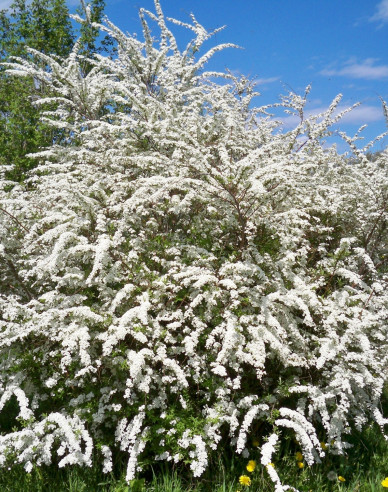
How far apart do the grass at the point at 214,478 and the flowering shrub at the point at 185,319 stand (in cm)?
14

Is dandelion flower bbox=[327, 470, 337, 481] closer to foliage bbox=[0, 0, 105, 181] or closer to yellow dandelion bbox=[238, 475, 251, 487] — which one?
yellow dandelion bbox=[238, 475, 251, 487]

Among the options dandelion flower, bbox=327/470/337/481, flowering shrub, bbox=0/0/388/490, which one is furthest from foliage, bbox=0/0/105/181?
dandelion flower, bbox=327/470/337/481

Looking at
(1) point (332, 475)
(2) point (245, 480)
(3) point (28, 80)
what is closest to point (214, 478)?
(2) point (245, 480)

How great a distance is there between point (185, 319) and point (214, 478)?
49.6 inches

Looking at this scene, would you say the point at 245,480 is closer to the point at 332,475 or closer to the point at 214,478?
the point at 214,478

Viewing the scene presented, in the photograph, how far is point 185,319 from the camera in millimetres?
3850

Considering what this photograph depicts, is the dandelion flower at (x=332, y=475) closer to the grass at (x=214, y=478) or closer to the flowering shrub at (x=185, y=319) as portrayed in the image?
the grass at (x=214, y=478)

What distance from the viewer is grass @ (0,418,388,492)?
10.9 feet

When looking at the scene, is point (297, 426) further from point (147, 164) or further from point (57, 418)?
point (147, 164)

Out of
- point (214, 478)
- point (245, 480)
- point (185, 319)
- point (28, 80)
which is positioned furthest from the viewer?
point (28, 80)

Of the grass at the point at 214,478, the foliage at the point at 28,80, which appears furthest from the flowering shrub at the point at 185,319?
the foliage at the point at 28,80

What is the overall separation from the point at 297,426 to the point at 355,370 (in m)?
0.85

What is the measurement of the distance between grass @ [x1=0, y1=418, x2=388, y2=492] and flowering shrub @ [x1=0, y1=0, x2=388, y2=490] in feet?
0.45

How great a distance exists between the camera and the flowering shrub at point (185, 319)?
333 cm
